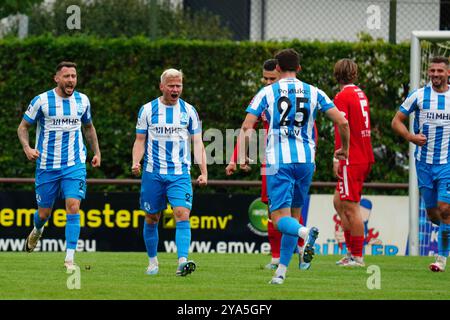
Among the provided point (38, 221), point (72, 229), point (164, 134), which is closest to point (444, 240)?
point (164, 134)

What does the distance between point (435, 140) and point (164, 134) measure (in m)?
3.08

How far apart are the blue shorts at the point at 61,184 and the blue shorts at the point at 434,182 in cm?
372

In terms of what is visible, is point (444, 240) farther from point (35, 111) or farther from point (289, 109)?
point (35, 111)

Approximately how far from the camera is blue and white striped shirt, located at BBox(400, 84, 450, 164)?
1298 centimetres

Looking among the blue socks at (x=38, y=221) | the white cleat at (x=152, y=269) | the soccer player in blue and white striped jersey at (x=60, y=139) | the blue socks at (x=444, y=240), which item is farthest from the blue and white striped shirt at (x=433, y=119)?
the blue socks at (x=38, y=221)

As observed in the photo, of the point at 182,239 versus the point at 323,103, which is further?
the point at 182,239

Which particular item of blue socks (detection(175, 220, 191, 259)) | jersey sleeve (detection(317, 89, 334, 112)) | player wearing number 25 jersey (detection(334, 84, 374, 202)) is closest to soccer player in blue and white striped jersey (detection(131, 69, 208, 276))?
blue socks (detection(175, 220, 191, 259))

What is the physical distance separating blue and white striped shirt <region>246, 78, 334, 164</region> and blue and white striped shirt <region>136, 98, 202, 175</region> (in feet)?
4.48

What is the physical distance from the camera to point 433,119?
13039 mm

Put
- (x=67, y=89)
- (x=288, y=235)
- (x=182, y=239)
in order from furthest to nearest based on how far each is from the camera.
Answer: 1. (x=67, y=89)
2. (x=182, y=239)
3. (x=288, y=235)

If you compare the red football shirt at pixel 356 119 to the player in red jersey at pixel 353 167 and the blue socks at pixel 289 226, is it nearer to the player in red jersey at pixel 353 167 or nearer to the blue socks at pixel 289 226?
the player in red jersey at pixel 353 167

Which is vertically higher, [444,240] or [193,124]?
[193,124]

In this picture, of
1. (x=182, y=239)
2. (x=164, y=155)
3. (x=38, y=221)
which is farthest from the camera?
(x=38, y=221)
